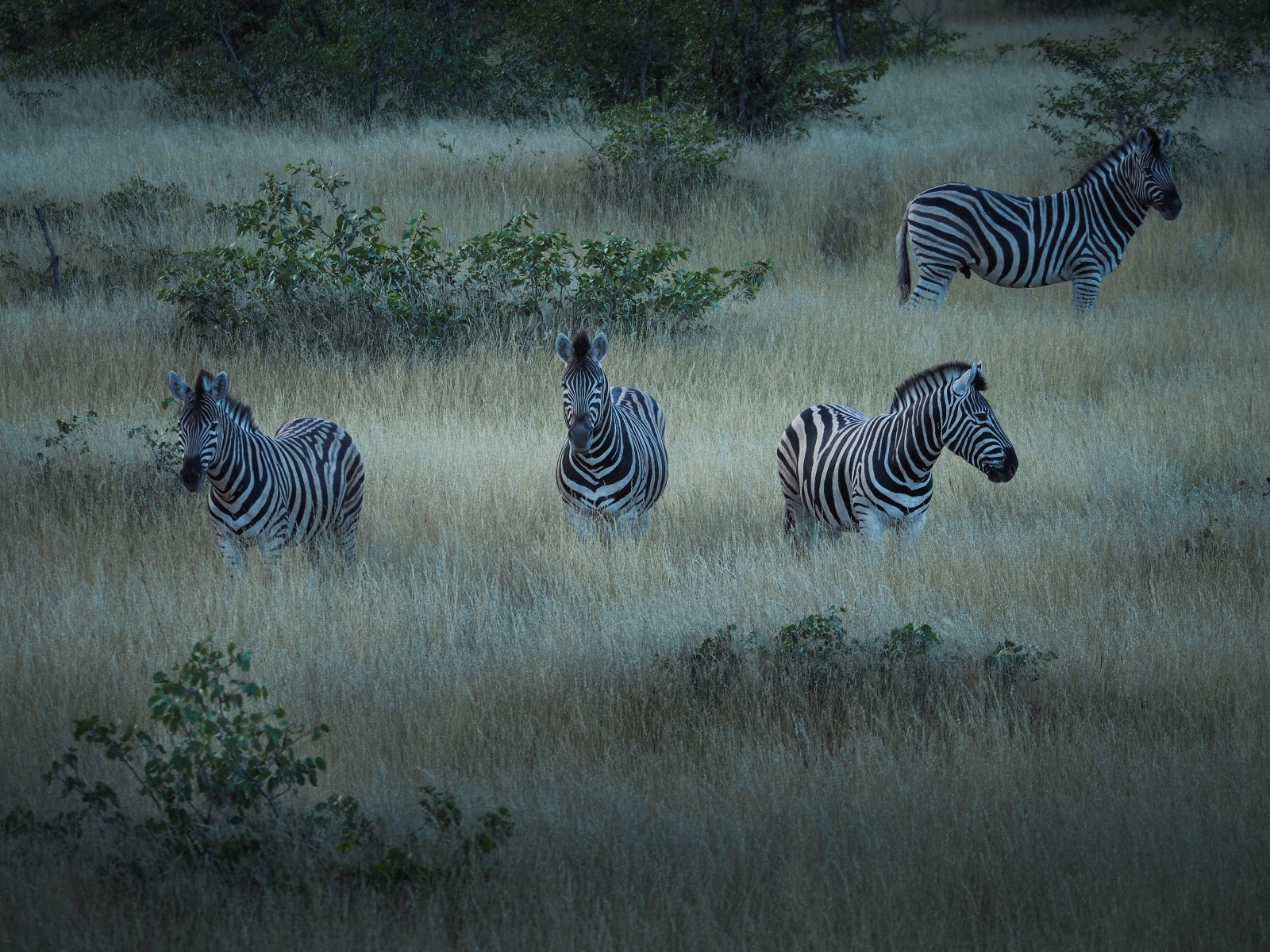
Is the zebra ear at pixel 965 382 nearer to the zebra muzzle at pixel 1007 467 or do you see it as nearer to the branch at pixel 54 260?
the zebra muzzle at pixel 1007 467

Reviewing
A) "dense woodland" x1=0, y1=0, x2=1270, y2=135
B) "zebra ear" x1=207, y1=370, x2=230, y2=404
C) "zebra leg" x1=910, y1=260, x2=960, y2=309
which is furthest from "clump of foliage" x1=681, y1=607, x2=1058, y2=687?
"dense woodland" x1=0, y1=0, x2=1270, y2=135

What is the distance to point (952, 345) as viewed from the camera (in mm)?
12625

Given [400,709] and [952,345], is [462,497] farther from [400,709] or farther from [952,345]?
[952,345]

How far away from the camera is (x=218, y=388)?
6.82 metres

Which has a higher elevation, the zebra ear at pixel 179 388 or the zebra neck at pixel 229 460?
the zebra ear at pixel 179 388

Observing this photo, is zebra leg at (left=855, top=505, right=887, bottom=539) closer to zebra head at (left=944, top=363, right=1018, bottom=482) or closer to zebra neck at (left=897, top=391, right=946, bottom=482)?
zebra neck at (left=897, top=391, right=946, bottom=482)

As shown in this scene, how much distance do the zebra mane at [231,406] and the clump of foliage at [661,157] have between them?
1054 centimetres

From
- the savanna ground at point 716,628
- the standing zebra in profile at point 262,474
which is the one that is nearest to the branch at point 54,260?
the savanna ground at point 716,628

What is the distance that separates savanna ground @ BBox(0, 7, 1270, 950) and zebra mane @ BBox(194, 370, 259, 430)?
88 centimetres

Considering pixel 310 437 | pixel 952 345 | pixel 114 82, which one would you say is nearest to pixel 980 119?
pixel 952 345

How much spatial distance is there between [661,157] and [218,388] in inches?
447

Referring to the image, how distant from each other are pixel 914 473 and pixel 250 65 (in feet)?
63.8

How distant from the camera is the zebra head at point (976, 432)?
7172 mm

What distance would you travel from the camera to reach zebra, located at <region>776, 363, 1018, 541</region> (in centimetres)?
720
